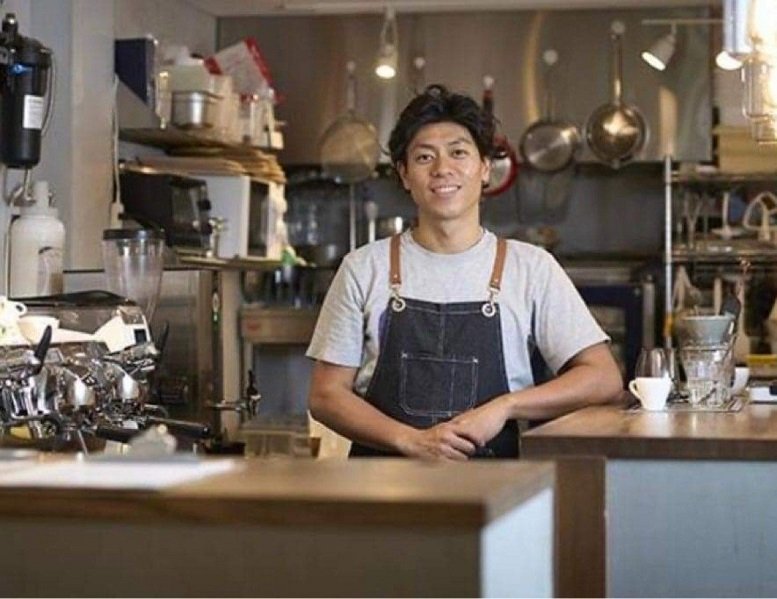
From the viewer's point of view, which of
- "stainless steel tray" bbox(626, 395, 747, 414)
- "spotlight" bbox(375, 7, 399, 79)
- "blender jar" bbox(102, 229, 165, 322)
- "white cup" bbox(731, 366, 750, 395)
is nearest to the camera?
"stainless steel tray" bbox(626, 395, 747, 414)

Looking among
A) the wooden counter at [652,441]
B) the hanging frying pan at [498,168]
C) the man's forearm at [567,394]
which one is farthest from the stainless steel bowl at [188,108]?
the wooden counter at [652,441]

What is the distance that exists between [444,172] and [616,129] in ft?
13.2

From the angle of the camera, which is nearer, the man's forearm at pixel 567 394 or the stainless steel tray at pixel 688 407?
the man's forearm at pixel 567 394

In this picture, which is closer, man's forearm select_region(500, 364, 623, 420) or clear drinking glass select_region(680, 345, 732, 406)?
man's forearm select_region(500, 364, 623, 420)

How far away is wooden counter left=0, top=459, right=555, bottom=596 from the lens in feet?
5.67

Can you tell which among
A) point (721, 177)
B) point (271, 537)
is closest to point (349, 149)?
point (721, 177)

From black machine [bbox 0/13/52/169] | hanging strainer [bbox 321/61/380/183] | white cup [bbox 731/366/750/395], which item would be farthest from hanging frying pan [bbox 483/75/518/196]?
white cup [bbox 731/366/750/395]

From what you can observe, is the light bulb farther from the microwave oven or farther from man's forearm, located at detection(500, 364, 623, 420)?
man's forearm, located at detection(500, 364, 623, 420)

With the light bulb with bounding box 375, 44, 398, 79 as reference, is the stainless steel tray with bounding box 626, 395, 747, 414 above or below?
below

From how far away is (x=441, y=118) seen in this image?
3.55 m

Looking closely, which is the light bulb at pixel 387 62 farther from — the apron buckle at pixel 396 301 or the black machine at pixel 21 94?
the apron buckle at pixel 396 301

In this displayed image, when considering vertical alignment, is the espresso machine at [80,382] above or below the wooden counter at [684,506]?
above

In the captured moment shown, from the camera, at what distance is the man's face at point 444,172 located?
350 centimetres

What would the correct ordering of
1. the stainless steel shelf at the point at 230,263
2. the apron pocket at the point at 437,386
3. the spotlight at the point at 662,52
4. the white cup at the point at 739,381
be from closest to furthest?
the apron pocket at the point at 437,386
the white cup at the point at 739,381
the stainless steel shelf at the point at 230,263
the spotlight at the point at 662,52
